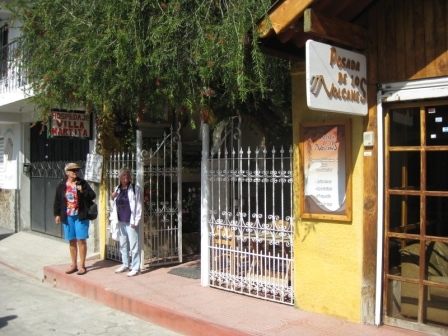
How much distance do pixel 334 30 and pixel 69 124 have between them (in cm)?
626

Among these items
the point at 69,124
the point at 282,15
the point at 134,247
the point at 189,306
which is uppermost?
the point at 282,15

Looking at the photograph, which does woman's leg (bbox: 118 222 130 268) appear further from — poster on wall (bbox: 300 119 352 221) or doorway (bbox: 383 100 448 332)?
doorway (bbox: 383 100 448 332)

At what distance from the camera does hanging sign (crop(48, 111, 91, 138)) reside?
938cm

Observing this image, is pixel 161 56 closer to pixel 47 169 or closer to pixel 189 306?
pixel 189 306

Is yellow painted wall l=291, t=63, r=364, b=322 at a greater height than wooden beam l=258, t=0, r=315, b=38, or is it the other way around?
wooden beam l=258, t=0, r=315, b=38

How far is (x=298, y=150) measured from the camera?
582 cm

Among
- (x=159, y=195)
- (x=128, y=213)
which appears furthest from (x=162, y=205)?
(x=128, y=213)

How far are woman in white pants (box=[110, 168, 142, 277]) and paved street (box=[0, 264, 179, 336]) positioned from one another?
1.01m

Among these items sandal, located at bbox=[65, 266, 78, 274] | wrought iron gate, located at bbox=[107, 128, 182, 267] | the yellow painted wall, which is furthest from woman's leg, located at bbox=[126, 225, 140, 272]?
the yellow painted wall

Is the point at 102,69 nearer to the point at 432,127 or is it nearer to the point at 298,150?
the point at 298,150

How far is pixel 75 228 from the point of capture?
8.32m

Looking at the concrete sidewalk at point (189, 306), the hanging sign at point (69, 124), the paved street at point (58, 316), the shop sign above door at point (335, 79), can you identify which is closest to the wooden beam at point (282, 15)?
the shop sign above door at point (335, 79)

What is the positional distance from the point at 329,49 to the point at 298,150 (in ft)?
4.51

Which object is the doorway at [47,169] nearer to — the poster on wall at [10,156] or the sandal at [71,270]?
the poster on wall at [10,156]
